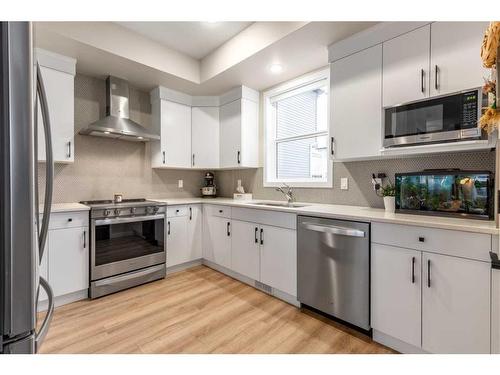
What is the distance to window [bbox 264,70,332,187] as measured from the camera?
9.37 feet

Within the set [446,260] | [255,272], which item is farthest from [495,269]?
[255,272]

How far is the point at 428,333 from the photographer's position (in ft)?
4.88

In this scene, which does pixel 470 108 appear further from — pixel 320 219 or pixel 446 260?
pixel 320 219

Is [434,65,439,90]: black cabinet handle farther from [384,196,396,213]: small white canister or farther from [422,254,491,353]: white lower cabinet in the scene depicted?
[422,254,491,353]: white lower cabinet

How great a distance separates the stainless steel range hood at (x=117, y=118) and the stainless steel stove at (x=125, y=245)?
0.83 metres

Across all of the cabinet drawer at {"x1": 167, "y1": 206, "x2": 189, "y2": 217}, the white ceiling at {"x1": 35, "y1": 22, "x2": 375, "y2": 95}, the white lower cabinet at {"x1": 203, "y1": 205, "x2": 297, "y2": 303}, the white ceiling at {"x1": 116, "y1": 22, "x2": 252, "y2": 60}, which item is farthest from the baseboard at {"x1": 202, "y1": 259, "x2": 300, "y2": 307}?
the white ceiling at {"x1": 116, "y1": 22, "x2": 252, "y2": 60}

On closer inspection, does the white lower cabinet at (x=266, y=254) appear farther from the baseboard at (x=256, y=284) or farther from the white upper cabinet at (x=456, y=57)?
the white upper cabinet at (x=456, y=57)

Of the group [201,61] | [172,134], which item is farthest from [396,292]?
[201,61]

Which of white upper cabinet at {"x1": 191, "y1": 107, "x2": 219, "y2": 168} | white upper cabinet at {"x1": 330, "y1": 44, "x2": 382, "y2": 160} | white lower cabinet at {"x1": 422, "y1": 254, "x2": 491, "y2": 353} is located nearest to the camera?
white lower cabinet at {"x1": 422, "y1": 254, "x2": 491, "y2": 353}

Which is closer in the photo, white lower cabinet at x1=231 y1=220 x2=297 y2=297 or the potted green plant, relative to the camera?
the potted green plant

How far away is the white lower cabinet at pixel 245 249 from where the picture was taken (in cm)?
260

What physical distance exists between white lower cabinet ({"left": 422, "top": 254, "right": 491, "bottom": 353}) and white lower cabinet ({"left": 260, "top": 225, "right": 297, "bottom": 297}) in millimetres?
1010

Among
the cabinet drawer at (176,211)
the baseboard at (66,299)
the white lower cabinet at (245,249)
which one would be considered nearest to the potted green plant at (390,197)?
the white lower cabinet at (245,249)

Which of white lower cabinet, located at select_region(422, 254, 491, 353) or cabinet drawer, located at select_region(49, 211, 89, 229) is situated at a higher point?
cabinet drawer, located at select_region(49, 211, 89, 229)
